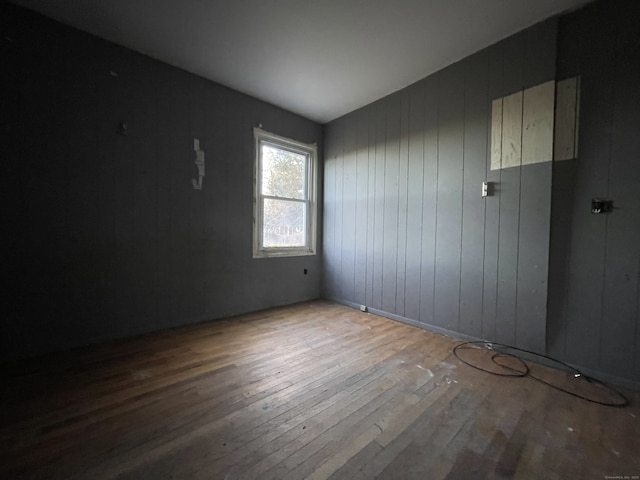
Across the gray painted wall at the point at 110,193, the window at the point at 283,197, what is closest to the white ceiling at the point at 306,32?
the gray painted wall at the point at 110,193

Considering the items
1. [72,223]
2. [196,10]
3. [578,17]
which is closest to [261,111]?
[196,10]

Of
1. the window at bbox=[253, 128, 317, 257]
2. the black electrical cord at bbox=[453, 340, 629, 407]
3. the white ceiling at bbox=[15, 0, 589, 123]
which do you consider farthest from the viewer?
the window at bbox=[253, 128, 317, 257]

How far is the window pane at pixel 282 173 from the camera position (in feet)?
11.7

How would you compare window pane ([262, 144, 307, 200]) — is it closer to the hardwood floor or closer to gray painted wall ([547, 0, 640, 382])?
the hardwood floor

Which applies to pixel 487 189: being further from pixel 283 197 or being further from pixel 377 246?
pixel 283 197

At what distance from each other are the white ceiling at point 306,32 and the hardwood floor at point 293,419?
2.79 m

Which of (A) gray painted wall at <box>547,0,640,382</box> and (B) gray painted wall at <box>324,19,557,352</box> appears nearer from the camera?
(A) gray painted wall at <box>547,0,640,382</box>

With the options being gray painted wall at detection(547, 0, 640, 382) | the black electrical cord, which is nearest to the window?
the black electrical cord

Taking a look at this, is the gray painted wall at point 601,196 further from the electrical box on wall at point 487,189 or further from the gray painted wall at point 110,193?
the gray painted wall at point 110,193

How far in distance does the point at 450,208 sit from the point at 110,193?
132 inches

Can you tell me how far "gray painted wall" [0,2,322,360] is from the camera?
6.73 feet

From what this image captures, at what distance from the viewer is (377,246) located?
340 cm

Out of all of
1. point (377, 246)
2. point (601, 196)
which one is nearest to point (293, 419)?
point (377, 246)

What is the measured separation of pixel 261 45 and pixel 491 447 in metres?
3.35
